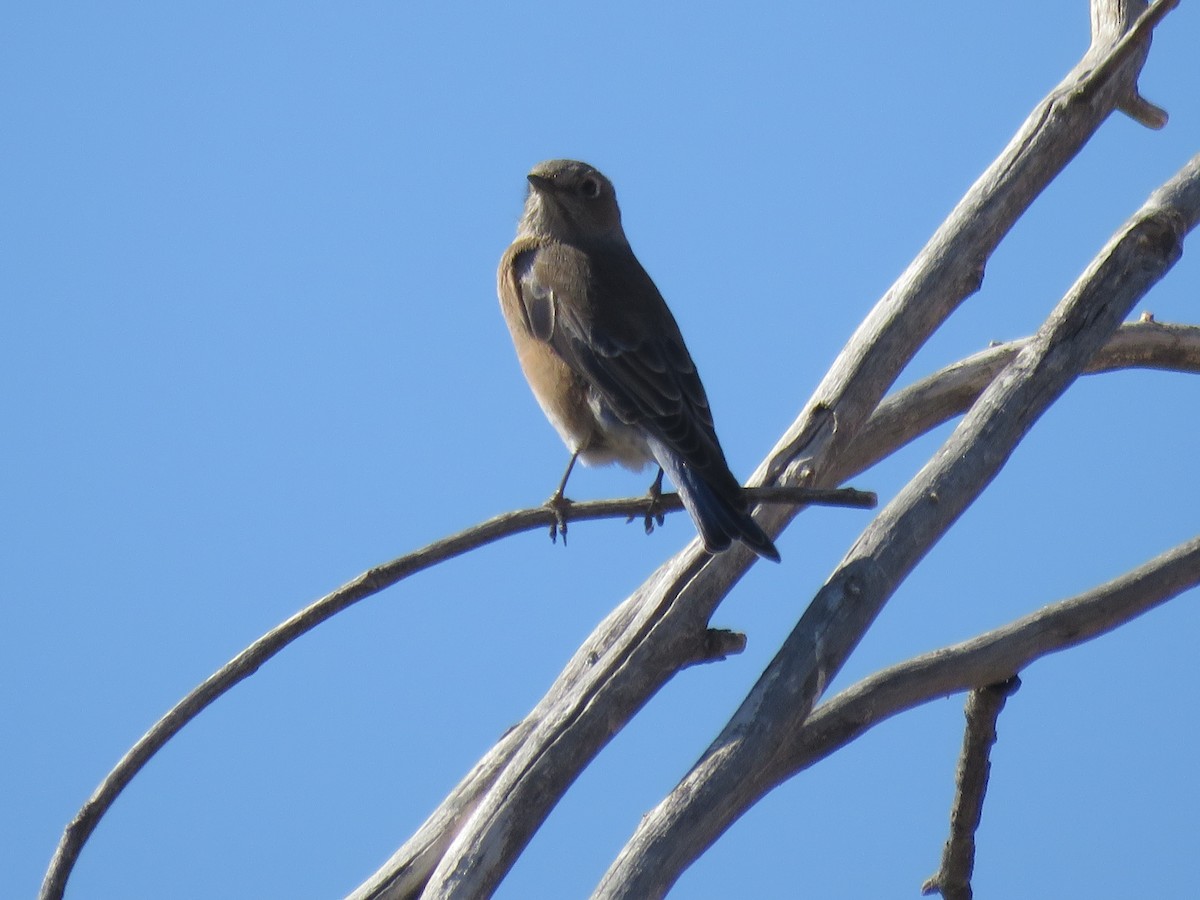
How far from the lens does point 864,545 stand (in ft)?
11.5

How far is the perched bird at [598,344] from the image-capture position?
4.25m

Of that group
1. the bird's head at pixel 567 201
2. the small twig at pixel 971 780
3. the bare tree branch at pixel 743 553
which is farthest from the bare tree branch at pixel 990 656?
the bird's head at pixel 567 201

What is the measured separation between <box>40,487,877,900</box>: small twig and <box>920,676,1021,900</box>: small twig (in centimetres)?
105

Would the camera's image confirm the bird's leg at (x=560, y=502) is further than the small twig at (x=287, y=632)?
Yes

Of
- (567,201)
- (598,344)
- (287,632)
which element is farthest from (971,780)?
(567,201)

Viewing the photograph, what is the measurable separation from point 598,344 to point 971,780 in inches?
71.0

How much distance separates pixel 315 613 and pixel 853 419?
5.19 ft

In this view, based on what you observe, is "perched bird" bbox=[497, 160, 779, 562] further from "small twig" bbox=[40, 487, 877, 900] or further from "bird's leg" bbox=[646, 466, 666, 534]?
"small twig" bbox=[40, 487, 877, 900]

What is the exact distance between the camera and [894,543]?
3506mm

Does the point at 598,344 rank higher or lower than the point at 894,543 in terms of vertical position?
higher

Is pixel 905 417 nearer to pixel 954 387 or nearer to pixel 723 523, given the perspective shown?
pixel 954 387

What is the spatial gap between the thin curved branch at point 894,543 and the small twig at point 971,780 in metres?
0.68

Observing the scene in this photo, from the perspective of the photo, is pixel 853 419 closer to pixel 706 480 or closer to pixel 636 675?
pixel 706 480

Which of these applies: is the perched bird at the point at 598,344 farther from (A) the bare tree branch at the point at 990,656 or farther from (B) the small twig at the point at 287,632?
(A) the bare tree branch at the point at 990,656
